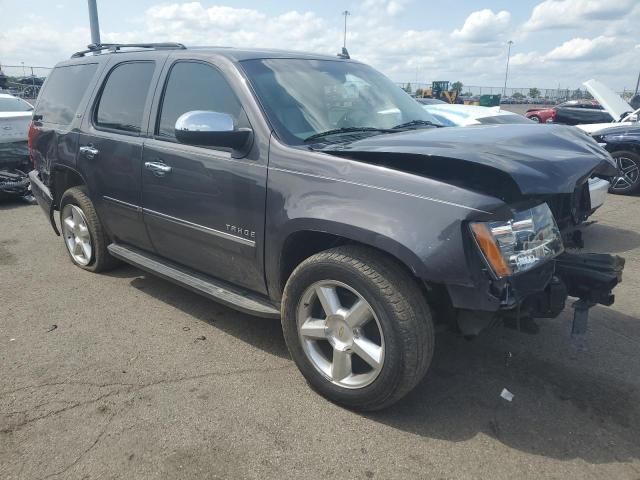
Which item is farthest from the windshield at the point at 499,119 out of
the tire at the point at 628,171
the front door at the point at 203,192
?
the front door at the point at 203,192

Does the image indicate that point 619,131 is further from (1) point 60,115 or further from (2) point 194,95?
(1) point 60,115

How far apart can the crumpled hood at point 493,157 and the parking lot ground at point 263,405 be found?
982 millimetres

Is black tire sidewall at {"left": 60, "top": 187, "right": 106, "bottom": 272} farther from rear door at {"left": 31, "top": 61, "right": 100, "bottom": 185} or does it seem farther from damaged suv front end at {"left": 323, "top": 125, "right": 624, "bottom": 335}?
damaged suv front end at {"left": 323, "top": 125, "right": 624, "bottom": 335}

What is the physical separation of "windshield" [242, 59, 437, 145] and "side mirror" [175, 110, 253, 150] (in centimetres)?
27

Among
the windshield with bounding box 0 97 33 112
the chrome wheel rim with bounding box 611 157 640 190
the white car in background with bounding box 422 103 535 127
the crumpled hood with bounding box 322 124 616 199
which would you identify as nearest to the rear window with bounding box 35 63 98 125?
the crumpled hood with bounding box 322 124 616 199

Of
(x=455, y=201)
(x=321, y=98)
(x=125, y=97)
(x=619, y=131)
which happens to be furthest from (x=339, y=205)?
(x=619, y=131)

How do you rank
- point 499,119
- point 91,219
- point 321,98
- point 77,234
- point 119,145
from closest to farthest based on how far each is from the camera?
1. point 321,98
2. point 119,145
3. point 91,219
4. point 77,234
5. point 499,119

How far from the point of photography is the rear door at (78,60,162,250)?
3818 millimetres

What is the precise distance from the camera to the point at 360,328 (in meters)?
2.68

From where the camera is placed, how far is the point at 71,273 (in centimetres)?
490

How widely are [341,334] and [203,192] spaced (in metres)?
1.29

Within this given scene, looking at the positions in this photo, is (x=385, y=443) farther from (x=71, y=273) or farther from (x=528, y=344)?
(x=71, y=273)

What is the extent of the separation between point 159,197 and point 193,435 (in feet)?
5.63

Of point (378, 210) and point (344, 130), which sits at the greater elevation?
point (344, 130)
